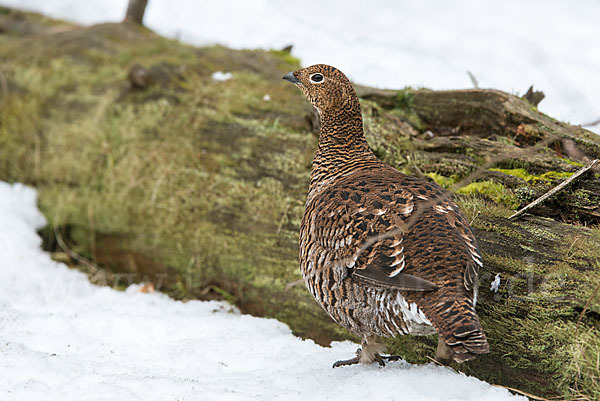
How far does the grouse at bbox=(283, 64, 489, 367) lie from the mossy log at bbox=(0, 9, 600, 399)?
41 centimetres

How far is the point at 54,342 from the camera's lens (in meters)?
3.66

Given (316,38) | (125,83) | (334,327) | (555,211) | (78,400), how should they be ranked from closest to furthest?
(78,400)
(555,211)
(334,327)
(125,83)
(316,38)

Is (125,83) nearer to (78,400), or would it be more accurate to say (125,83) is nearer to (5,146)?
(5,146)

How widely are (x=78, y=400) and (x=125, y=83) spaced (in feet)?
14.1

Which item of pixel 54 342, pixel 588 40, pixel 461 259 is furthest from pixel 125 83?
pixel 588 40

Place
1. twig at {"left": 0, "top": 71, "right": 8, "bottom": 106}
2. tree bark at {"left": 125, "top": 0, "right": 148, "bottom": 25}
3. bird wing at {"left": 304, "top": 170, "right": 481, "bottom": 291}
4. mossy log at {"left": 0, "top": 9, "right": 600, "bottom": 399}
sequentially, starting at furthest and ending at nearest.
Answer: tree bark at {"left": 125, "top": 0, "right": 148, "bottom": 25}
twig at {"left": 0, "top": 71, "right": 8, "bottom": 106}
mossy log at {"left": 0, "top": 9, "right": 600, "bottom": 399}
bird wing at {"left": 304, "top": 170, "right": 481, "bottom": 291}

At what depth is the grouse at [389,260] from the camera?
8.15ft

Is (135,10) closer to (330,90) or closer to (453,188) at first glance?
(330,90)

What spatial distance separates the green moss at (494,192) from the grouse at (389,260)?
0.65 metres

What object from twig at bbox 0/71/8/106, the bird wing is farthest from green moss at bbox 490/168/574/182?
twig at bbox 0/71/8/106

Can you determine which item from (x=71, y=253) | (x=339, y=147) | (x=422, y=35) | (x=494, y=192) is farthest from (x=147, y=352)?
(x=422, y=35)

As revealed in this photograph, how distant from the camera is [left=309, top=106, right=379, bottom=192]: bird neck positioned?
3529mm

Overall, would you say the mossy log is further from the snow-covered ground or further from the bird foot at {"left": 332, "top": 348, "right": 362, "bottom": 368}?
the snow-covered ground

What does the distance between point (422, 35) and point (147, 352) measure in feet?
23.4
